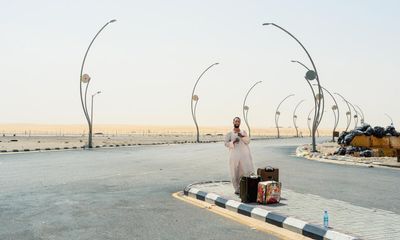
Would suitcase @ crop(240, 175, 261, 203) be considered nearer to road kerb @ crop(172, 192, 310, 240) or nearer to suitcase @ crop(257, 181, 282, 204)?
suitcase @ crop(257, 181, 282, 204)

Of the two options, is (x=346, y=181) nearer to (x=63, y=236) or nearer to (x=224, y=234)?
(x=224, y=234)

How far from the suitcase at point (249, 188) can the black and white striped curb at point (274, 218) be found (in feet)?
0.72

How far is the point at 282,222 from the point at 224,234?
112 centimetres

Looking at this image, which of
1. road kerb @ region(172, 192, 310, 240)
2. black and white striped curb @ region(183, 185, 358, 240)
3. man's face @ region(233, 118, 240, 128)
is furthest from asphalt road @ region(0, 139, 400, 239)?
man's face @ region(233, 118, 240, 128)

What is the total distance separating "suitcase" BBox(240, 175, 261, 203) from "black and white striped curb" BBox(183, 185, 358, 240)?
0.22 meters

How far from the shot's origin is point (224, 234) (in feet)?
24.6

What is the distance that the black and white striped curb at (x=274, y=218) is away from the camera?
7147mm

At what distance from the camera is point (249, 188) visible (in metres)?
10.0

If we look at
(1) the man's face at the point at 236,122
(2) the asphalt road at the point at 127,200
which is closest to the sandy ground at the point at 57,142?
(2) the asphalt road at the point at 127,200

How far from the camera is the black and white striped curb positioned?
715 cm

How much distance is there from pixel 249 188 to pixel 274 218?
5.39 ft

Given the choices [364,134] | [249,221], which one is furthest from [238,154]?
[364,134]

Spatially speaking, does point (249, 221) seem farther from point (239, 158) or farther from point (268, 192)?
point (239, 158)

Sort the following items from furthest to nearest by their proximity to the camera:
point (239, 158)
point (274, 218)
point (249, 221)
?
point (239, 158), point (249, 221), point (274, 218)
